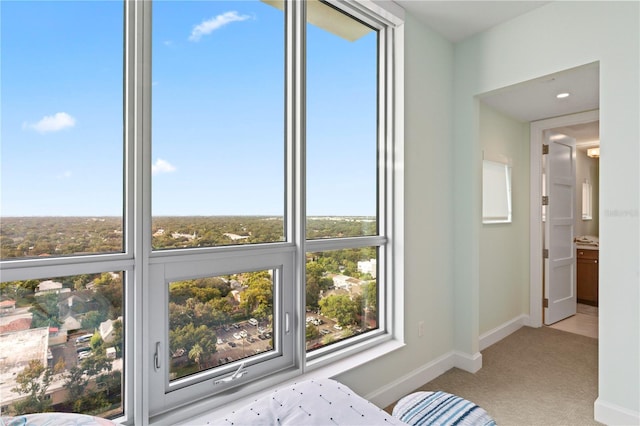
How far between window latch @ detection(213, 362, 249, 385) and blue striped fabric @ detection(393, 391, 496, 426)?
79cm

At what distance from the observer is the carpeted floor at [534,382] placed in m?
2.26

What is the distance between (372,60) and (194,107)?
1.42 metres

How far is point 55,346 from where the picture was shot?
1340 millimetres

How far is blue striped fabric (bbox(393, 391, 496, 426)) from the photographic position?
4.68 ft

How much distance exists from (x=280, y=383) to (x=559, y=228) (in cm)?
379

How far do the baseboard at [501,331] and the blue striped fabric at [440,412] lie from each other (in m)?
2.04

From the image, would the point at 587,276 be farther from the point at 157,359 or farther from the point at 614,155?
the point at 157,359

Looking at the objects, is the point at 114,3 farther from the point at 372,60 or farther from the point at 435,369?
the point at 435,369

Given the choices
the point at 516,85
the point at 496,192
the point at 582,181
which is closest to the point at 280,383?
the point at 516,85

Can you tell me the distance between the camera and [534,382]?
2.66m

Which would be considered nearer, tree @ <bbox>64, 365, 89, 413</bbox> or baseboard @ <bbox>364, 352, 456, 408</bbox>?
tree @ <bbox>64, 365, 89, 413</bbox>

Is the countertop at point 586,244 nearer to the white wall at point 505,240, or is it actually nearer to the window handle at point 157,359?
the white wall at point 505,240

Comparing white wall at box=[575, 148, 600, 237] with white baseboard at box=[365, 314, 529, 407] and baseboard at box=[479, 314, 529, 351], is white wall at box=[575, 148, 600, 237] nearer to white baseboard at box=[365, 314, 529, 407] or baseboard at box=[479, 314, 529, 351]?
baseboard at box=[479, 314, 529, 351]

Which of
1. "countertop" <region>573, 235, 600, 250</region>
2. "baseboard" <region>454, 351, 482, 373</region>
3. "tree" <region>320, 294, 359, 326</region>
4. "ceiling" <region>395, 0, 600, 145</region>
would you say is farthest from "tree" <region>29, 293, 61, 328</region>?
"countertop" <region>573, 235, 600, 250</region>
